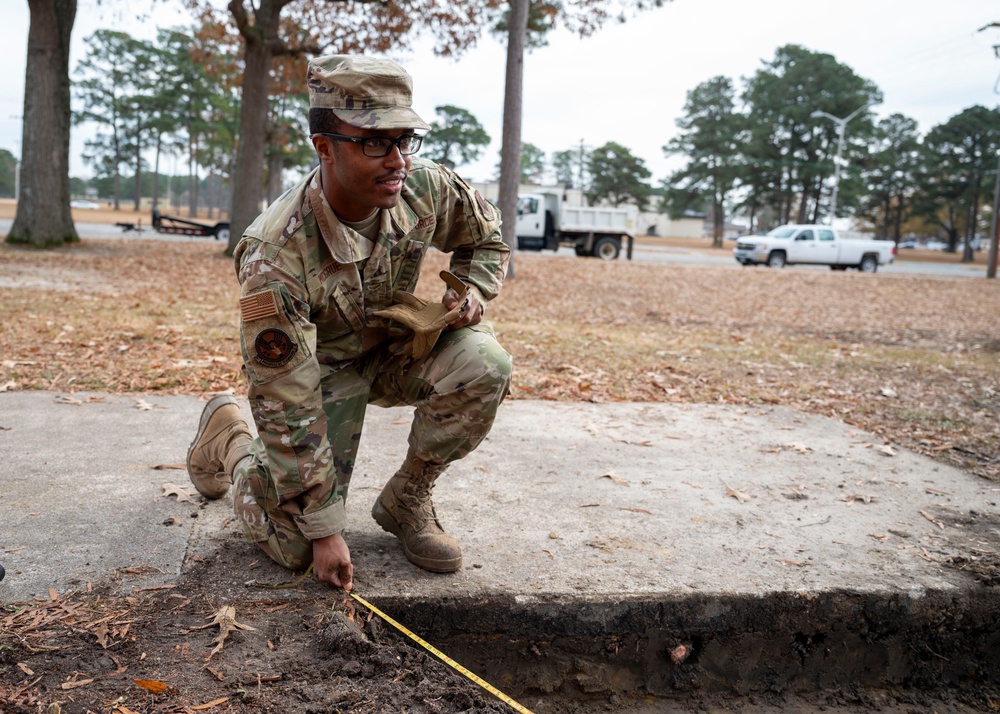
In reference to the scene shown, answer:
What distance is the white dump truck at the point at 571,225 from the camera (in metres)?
25.5

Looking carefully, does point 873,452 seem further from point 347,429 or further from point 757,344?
point 757,344

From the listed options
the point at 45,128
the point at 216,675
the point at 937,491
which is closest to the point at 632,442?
the point at 937,491

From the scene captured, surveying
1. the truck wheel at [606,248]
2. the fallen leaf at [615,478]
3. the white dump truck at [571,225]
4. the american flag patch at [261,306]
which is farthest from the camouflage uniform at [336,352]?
the white dump truck at [571,225]

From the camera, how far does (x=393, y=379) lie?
9.43ft

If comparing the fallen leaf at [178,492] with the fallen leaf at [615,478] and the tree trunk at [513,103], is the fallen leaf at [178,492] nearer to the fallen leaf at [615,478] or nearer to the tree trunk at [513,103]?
the fallen leaf at [615,478]

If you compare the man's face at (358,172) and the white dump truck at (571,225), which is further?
the white dump truck at (571,225)

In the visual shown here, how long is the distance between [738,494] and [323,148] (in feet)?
7.64

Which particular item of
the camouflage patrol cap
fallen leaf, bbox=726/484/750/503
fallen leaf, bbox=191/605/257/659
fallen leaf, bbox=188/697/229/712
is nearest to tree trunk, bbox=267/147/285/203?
fallen leaf, bbox=726/484/750/503

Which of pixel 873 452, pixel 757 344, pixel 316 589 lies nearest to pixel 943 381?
pixel 757 344

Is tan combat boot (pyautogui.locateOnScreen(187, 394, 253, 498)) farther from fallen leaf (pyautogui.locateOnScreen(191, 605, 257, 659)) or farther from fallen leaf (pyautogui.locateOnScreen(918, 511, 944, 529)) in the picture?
fallen leaf (pyautogui.locateOnScreen(918, 511, 944, 529))

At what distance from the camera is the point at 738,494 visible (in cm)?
360

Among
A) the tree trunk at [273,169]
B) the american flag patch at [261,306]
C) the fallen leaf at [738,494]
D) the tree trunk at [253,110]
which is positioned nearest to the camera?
the american flag patch at [261,306]

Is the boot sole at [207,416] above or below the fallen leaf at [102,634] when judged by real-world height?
above

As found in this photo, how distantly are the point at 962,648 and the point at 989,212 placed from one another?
3105 inches
